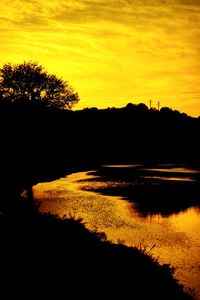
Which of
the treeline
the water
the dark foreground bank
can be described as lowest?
the water

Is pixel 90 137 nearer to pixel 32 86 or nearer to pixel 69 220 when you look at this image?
pixel 32 86

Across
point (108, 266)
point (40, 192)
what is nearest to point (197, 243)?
point (108, 266)

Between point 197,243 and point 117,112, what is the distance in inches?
3670

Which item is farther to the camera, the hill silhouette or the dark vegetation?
the hill silhouette

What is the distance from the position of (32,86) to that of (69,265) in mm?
71883

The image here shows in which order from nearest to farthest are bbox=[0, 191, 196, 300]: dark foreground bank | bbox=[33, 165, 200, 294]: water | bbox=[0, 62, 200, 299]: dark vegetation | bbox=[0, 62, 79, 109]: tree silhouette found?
1. bbox=[0, 191, 196, 300]: dark foreground bank
2. bbox=[0, 62, 200, 299]: dark vegetation
3. bbox=[33, 165, 200, 294]: water
4. bbox=[0, 62, 79, 109]: tree silhouette

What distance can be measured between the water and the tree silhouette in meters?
33.8

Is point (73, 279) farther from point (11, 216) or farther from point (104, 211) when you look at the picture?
point (104, 211)

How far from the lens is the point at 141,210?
2814 cm

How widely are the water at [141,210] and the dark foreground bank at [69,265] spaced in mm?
1415

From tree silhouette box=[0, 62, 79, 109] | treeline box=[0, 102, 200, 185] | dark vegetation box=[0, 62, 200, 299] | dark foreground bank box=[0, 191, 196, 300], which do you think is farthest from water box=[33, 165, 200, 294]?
tree silhouette box=[0, 62, 79, 109]

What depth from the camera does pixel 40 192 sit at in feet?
116

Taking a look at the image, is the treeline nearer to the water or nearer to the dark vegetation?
the dark vegetation

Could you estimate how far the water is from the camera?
19.0 m
